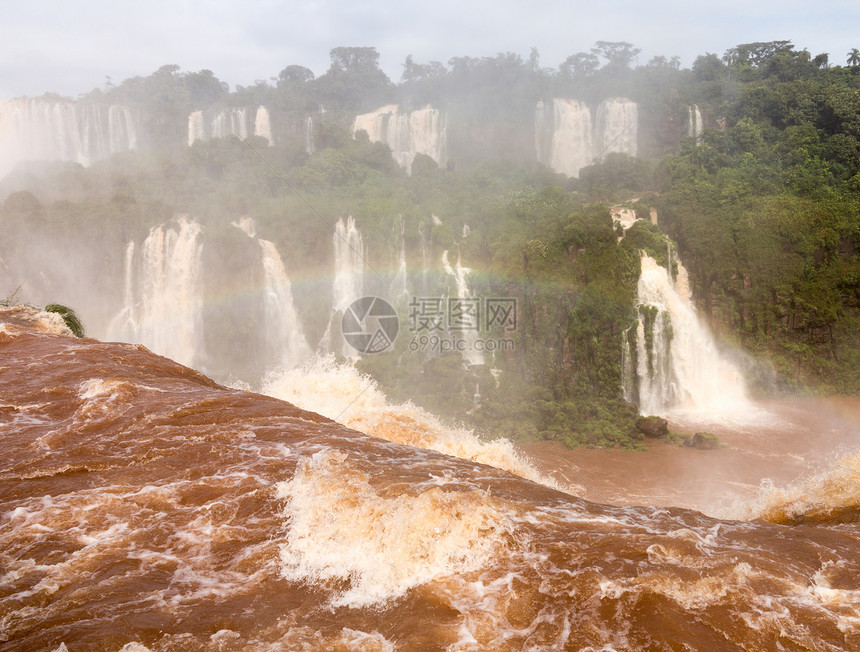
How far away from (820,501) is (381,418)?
7.59m

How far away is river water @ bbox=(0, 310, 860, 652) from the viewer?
3.40 meters

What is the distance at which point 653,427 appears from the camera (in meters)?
14.7

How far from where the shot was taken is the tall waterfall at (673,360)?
17.0 m

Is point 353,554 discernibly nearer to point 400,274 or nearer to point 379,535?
point 379,535

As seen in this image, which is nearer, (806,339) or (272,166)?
(806,339)

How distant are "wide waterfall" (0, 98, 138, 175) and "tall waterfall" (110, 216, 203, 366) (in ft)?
57.6

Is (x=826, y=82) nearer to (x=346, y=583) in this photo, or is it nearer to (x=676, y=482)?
(x=676, y=482)

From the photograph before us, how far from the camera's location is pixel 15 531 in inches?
167

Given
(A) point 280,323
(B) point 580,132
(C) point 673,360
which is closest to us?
(C) point 673,360

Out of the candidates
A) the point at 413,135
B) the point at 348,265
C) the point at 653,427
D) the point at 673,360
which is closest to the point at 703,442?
the point at 653,427

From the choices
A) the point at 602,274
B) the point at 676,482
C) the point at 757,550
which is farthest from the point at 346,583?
the point at 602,274

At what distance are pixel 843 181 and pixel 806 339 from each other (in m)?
7.38

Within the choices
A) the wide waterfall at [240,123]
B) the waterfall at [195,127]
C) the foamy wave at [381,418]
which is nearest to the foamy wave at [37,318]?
the foamy wave at [381,418]

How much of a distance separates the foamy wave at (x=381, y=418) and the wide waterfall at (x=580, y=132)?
19.7m
